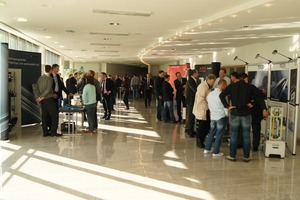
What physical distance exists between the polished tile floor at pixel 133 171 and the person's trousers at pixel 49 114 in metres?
0.30

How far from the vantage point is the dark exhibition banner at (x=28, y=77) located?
8102 millimetres

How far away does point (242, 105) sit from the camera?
17.1ft

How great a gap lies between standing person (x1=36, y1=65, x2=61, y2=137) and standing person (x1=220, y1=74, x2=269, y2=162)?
3914mm

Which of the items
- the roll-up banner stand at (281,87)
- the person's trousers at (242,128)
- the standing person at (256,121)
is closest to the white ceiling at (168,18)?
the roll-up banner stand at (281,87)

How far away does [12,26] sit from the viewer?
795cm

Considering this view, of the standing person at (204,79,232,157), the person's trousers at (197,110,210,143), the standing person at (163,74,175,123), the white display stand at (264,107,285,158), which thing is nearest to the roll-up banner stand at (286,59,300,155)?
the white display stand at (264,107,285,158)

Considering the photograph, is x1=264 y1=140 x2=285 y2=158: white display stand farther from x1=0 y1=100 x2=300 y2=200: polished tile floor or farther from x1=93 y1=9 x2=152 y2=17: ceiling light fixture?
x1=93 y1=9 x2=152 y2=17: ceiling light fixture

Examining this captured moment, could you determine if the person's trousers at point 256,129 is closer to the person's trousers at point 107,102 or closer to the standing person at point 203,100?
the standing person at point 203,100

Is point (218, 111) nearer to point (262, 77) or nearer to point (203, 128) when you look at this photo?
point (203, 128)

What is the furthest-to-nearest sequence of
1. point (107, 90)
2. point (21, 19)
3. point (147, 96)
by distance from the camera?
point (147, 96)
point (107, 90)
point (21, 19)

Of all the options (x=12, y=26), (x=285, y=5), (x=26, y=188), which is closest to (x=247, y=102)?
(x=285, y=5)

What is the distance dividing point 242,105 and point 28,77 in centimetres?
597

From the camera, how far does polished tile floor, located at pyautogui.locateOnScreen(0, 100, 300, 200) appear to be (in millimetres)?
3869

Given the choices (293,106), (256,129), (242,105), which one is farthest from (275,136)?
(242,105)
